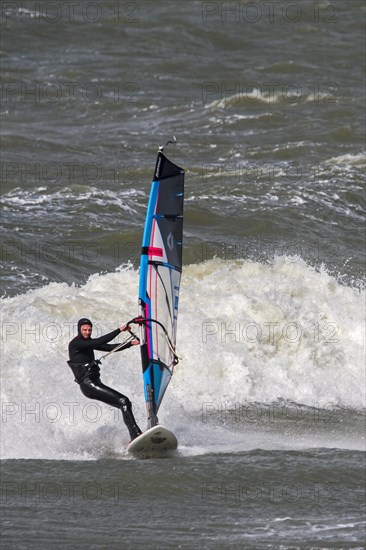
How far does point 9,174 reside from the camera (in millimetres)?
18906

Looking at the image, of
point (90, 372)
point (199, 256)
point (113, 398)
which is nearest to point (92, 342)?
point (90, 372)

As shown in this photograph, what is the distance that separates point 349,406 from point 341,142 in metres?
11.1

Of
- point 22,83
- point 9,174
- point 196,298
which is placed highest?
point 22,83

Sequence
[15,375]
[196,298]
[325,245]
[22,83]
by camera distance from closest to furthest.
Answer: [15,375] → [196,298] → [325,245] → [22,83]

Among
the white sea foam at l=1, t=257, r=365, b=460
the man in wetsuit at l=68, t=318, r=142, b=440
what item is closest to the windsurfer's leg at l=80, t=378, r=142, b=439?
the man in wetsuit at l=68, t=318, r=142, b=440

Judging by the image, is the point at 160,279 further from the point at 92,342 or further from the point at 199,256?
the point at 199,256

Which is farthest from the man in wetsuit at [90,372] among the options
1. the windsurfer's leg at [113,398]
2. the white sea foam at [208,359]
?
the white sea foam at [208,359]

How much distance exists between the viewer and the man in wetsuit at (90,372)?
9.46 meters

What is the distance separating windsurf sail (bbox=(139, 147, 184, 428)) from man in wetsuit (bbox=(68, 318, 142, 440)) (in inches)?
9.3

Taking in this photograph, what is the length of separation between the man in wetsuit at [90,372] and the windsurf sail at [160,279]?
0.24m

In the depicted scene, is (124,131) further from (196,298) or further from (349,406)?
(349,406)

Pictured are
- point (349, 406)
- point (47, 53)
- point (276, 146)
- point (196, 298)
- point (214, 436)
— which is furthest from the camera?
point (47, 53)

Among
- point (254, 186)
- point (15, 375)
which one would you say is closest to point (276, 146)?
point (254, 186)

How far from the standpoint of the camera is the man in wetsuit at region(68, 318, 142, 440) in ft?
31.0
